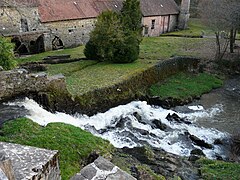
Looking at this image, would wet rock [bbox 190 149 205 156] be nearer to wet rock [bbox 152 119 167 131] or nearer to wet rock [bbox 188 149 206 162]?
wet rock [bbox 188 149 206 162]

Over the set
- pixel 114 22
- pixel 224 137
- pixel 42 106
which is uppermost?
pixel 114 22

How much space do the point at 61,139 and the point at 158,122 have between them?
7.19 meters

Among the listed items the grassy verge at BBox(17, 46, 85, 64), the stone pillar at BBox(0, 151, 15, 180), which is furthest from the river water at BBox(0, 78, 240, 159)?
the grassy verge at BBox(17, 46, 85, 64)

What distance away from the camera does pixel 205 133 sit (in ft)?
51.1

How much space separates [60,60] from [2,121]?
494 inches

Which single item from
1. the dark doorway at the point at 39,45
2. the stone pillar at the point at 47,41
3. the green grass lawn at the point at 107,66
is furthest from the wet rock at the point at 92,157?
the dark doorway at the point at 39,45

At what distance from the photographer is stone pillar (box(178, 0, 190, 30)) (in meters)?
41.4

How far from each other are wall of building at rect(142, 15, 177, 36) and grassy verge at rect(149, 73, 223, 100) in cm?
1436

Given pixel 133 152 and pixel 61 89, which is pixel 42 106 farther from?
pixel 133 152

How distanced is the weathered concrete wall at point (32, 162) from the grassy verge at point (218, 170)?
6.63 metres

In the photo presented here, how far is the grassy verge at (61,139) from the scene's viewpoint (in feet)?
30.8

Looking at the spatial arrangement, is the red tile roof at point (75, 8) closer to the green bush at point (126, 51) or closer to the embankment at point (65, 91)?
the green bush at point (126, 51)

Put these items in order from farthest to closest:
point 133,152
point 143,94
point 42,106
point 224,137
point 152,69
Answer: point 152,69 → point 143,94 → point 224,137 → point 42,106 → point 133,152

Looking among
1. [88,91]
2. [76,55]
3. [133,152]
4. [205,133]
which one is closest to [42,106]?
[88,91]
